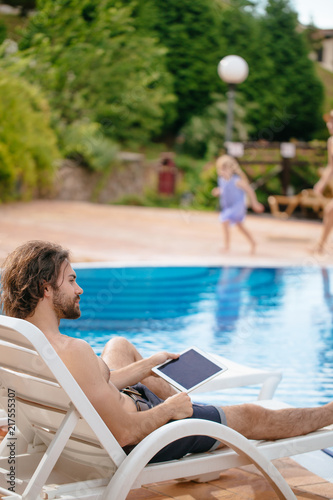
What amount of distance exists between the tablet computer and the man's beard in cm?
48

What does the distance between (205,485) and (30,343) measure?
3.77ft

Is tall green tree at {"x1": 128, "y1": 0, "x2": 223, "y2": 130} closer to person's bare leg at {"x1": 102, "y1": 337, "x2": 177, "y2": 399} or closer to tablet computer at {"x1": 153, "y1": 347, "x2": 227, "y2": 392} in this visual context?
person's bare leg at {"x1": 102, "y1": 337, "x2": 177, "y2": 399}

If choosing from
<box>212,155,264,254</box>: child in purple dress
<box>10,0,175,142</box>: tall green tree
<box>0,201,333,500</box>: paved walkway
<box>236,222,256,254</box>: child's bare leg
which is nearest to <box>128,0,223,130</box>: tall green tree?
<box>10,0,175,142</box>: tall green tree

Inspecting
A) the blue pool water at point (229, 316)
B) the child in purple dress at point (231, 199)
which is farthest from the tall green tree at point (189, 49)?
the blue pool water at point (229, 316)

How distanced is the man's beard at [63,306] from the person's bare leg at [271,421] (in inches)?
27.1

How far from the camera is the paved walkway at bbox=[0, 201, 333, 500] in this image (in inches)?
372

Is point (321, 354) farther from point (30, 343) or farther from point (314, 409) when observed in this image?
point (30, 343)

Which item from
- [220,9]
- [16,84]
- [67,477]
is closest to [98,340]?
[67,477]

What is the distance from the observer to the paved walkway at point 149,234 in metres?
9.46

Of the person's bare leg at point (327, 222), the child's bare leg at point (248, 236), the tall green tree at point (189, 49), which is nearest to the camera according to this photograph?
the person's bare leg at point (327, 222)

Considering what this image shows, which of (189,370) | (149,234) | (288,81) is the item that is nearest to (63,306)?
(189,370)

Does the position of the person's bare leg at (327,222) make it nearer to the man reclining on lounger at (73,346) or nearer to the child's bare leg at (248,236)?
the child's bare leg at (248,236)

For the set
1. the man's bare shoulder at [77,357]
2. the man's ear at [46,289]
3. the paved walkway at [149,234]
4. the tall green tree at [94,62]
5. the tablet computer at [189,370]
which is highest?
the tall green tree at [94,62]

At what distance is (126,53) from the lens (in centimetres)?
2112
